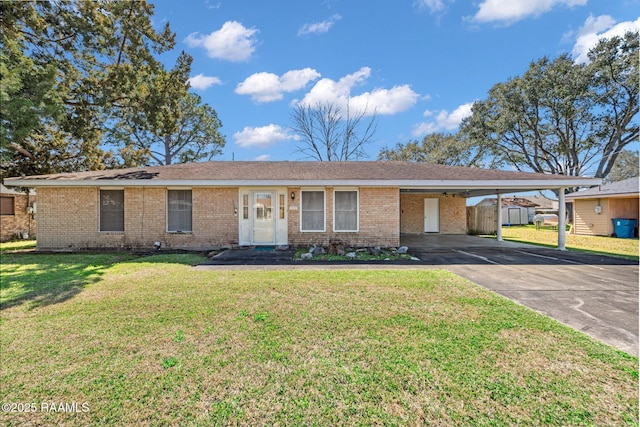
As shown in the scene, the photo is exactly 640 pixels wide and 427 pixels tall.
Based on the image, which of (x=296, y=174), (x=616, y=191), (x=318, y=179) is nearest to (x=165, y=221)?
(x=296, y=174)

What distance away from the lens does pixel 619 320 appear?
12.9 ft

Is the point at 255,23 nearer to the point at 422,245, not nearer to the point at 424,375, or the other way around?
the point at 422,245

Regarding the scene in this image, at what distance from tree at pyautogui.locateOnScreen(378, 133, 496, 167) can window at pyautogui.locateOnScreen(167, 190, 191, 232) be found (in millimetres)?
24775

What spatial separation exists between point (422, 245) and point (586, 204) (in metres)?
13.3

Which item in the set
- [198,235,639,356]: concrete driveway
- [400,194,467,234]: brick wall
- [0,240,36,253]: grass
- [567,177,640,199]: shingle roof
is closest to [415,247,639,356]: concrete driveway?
[198,235,639,356]: concrete driveway

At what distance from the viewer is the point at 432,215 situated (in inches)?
651

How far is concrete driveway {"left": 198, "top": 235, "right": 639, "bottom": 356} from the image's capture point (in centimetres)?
394

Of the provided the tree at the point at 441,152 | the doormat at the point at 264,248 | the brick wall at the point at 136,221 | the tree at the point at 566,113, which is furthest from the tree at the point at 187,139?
the tree at the point at 566,113

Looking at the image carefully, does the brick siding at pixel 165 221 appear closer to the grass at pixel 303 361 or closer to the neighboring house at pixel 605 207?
the grass at pixel 303 361

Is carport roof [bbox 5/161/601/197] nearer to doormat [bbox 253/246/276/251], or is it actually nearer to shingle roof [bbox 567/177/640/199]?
doormat [bbox 253/246/276/251]

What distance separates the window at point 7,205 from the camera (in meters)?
13.6

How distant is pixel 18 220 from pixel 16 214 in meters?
0.32

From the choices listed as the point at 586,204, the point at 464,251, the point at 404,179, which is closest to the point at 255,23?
the point at 404,179

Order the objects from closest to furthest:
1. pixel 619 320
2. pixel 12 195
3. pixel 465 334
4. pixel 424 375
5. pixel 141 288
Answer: pixel 424 375 → pixel 465 334 → pixel 619 320 → pixel 141 288 → pixel 12 195
